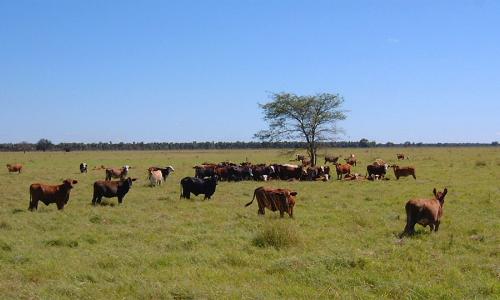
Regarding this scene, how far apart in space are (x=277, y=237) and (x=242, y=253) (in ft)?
3.25

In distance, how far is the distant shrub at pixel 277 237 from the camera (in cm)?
1023

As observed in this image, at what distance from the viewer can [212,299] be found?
6910 mm

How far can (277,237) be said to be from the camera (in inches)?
405

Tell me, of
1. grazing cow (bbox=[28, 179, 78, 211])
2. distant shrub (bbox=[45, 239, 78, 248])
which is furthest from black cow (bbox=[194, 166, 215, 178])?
distant shrub (bbox=[45, 239, 78, 248])

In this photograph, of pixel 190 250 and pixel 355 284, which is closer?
pixel 355 284

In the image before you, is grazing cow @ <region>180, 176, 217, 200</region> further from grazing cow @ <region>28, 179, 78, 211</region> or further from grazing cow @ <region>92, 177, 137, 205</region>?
grazing cow @ <region>28, 179, 78, 211</region>

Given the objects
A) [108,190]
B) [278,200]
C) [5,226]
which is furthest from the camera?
[108,190]

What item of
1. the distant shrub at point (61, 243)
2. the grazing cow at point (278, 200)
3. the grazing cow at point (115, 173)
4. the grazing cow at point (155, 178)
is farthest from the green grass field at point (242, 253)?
the grazing cow at point (115, 173)

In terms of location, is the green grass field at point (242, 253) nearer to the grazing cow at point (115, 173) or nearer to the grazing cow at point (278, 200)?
the grazing cow at point (278, 200)

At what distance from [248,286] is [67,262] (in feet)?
11.5

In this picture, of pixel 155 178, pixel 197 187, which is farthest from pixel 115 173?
pixel 197 187

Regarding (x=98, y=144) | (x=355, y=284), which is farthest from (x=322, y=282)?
(x=98, y=144)

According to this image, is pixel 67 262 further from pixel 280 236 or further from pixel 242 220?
pixel 242 220

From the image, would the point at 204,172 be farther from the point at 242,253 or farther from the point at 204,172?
the point at 242,253
